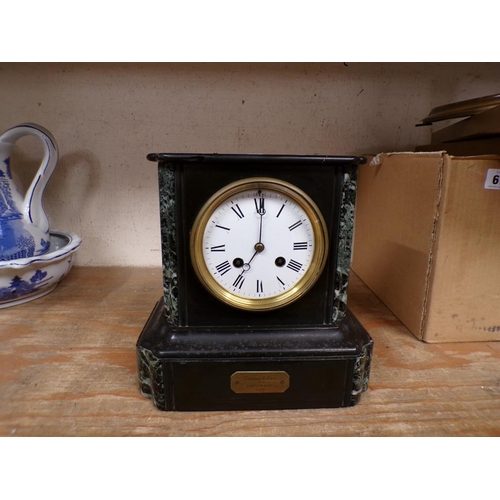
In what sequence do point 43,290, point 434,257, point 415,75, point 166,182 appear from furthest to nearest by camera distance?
1. point 415,75
2. point 43,290
3. point 434,257
4. point 166,182

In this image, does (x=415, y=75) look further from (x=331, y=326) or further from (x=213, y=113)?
(x=331, y=326)

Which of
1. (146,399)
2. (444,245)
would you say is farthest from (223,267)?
(444,245)

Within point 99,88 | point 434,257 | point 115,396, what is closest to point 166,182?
point 115,396

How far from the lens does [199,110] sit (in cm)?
108

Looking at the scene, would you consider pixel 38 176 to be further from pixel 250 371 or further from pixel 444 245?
pixel 444 245

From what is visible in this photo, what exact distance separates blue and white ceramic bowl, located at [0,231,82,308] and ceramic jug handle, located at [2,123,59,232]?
0.33 ft

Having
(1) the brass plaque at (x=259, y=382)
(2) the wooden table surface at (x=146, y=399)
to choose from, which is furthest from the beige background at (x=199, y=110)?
(1) the brass plaque at (x=259, y=382)

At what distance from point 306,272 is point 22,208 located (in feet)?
2.44

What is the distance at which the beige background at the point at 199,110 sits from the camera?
1.05 metres

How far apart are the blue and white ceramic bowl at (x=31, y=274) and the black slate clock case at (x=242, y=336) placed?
0.41 meters

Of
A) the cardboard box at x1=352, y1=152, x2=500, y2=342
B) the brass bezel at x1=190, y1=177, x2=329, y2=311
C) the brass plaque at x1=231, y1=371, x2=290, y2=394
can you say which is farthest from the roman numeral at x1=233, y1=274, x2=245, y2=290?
the cardboard box at x1=352, y1=152, x2=500, y2=342

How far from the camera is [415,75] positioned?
1069 millimetres

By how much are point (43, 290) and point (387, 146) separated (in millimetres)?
1087

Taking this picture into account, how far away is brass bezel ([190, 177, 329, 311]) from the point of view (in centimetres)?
57
